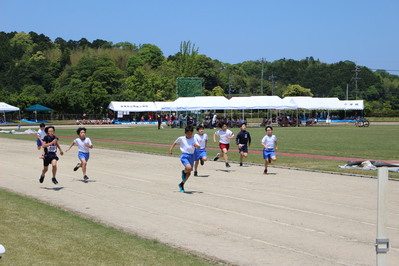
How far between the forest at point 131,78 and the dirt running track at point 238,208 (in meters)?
78.9

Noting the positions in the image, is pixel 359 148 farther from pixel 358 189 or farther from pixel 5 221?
pixel 5 221

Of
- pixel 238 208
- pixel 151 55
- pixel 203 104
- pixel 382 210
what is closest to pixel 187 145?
pixel 238 208

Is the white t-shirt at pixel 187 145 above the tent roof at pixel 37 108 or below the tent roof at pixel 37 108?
below

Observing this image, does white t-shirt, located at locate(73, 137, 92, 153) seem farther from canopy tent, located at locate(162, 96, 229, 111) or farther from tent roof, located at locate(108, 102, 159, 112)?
tent roof, located at locate(108, 102, 159, 112)

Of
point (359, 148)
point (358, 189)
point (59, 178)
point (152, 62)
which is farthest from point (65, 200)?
point (152, 62)

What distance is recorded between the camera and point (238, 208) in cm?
1270

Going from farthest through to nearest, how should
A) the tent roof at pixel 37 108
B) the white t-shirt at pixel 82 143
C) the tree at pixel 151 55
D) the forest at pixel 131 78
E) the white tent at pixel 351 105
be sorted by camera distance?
the tree at pixel 151 55, the forest at pixel 131 78, the tent roof at pixel 37 108, the white tent at pixel 351 105, the white t-shirt at pixel 82 143

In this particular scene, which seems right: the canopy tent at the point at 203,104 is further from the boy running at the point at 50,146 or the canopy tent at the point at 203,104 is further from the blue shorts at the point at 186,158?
the blue shorts at the point at 186,158

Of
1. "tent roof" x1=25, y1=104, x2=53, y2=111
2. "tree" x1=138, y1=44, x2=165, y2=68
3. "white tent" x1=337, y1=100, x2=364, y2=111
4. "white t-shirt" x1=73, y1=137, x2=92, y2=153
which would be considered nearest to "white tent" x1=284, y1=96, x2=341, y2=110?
"white tent" x1=337, y1=100, x2=364, y2=111

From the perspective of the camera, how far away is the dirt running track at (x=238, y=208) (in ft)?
29.2

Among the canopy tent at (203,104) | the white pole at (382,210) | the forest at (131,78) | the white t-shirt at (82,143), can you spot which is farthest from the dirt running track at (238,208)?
the forest at (131,78)

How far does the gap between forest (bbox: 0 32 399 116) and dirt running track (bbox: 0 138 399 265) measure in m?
78.9

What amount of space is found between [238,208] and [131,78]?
106 metres

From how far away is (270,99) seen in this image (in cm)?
6794
